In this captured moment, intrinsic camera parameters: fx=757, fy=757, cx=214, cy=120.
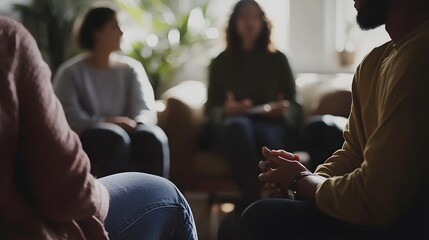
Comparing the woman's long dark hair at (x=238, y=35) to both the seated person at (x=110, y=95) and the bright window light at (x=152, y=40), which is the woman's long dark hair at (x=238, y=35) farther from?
the bright window light at (x=152, y=40)

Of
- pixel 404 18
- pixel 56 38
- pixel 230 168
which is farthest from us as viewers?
pixel 56 38

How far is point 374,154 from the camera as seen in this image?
121 cm

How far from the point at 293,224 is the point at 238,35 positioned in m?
2.50

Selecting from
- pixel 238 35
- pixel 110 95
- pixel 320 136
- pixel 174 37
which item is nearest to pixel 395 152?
pixel 320 136

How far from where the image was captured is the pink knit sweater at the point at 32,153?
1226mm

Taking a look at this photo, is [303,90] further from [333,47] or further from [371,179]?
[371,179]

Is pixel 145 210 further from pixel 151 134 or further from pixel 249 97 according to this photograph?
pixel 249 97

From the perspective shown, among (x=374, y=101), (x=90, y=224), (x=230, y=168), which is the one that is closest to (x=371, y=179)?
(x=374, y=101)

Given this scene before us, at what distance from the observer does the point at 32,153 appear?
125cm

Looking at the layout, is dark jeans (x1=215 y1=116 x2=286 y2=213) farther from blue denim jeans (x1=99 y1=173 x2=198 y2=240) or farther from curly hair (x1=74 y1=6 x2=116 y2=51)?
blue denim jeans (x1=99 y1=173 x2=198 y2=240)

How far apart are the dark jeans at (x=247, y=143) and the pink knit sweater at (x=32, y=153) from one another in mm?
2010

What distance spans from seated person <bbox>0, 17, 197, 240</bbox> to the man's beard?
56cm

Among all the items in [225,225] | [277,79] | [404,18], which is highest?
[404,18]

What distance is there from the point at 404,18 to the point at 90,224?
67 cm
